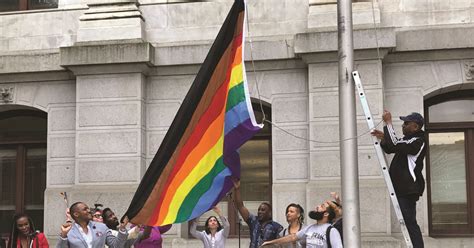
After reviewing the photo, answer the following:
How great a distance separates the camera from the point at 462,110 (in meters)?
14.3

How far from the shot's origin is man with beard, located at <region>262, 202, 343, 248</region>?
334 inches

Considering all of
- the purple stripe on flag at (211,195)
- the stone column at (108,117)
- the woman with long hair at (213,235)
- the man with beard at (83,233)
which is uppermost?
the stone column at (108,117)

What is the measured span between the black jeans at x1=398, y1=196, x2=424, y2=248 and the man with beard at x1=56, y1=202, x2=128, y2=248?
3.12m

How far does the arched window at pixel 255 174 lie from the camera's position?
14.5m

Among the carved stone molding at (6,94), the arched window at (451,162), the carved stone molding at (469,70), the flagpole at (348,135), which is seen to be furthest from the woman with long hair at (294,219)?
the carved stone molding at (6,94)

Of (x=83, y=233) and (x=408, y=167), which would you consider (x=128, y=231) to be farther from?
(x=408, y=167)

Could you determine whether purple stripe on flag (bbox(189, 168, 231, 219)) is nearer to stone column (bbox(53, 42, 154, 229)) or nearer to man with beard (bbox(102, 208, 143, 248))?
man with beard (bbox(102, 208, 143, 248))

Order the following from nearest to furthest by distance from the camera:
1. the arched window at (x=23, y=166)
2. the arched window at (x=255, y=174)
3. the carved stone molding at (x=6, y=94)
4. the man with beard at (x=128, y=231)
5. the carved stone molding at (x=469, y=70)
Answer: the man with beard at (x=128, y=231) < the carved stone molding at (x=469, y=70) < the arched window at (x=255, y=174) < the carved stone molding at (x=6, y=94) < the arched window at (x=23, y=166)

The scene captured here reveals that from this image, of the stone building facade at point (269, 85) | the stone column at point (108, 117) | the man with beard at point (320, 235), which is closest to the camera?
the man with beard at point (320, 235)

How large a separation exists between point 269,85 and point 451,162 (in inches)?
144

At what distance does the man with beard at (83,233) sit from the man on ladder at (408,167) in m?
3.09

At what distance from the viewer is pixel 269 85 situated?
14227 millimetres

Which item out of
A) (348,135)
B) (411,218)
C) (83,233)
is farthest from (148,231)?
(411,218)

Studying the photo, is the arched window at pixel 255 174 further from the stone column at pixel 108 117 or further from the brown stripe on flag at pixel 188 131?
the brown stripe on flag at pixel 188 131
